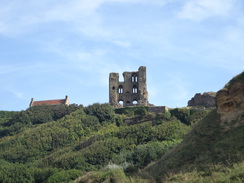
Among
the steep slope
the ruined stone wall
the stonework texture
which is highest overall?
the stonework texture

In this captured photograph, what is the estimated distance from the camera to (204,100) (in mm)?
66312

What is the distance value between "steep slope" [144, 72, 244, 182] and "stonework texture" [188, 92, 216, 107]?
38595 millimetres

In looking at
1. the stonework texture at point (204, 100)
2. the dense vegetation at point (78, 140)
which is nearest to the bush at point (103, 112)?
the dense vegetation at point (78, 140)

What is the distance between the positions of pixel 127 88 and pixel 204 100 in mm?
12141

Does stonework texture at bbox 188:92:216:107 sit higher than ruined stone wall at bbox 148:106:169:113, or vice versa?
stonework texture at bbox 188:92:216:107

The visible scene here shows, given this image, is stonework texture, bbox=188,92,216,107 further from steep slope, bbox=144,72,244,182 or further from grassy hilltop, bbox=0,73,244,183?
steep slope, bbox=144,72,244,182

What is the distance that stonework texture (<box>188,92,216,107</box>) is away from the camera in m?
64.9

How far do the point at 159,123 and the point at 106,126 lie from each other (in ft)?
27.1

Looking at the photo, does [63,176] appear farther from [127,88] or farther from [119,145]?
[127,88]

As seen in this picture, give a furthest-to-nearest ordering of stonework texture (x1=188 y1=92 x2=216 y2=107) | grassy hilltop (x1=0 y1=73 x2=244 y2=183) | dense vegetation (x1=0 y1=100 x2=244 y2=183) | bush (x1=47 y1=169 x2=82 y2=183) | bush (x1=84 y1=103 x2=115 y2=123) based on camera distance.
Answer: bush (x1=84 y1=103 x2=115 y2=123) → stonework texture (x1=188 y1=92 x2=216 y2=107) → dense vegetation (x1=0 y1=100 x2=244 y2=183) → bush (x1=47 y1=169 x2=82 y2=183) → grassy hilltop (x1=0 y1=73 x2=244 y2=183)

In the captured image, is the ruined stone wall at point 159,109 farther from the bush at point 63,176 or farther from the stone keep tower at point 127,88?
the bush at point 63,176

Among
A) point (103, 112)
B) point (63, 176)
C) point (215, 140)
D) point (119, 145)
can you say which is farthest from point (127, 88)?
point (215, 140)

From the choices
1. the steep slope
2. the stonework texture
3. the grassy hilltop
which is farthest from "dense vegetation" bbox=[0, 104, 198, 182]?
the steep slope

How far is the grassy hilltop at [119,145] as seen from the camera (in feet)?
75.5
